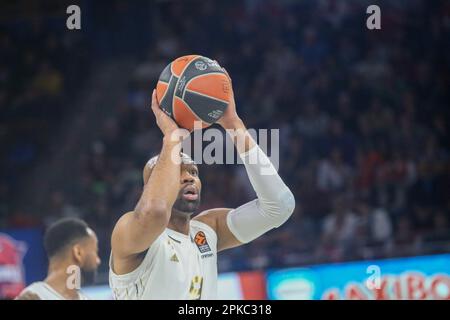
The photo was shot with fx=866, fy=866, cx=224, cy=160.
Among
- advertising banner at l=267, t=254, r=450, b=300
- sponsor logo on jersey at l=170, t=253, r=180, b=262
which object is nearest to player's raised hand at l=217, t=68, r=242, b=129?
sponsor logo on jersey at l=170, t=253, r=180, b=262

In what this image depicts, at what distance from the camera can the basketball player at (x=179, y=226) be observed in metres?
3.55

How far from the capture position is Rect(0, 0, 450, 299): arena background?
322 inches

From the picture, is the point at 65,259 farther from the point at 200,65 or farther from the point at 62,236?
the point at 200,65

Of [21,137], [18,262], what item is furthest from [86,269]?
[21,137]

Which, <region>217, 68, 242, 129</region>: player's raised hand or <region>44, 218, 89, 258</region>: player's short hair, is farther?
<region>44, 218, 89, 258</region>: player's short hair

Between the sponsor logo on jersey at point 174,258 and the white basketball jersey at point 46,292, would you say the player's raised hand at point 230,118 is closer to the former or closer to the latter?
the sponsor logo on jersey at point 174,258

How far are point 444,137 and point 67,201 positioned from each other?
437 centimetres

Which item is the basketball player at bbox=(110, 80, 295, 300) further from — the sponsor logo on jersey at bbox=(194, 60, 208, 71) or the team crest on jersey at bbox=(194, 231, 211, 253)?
the sponsor logo on jersey at bbox=(194, 60, 208, 71)

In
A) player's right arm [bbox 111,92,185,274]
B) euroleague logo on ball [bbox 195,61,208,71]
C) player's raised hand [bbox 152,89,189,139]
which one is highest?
euroleague logo on ball [bbox 195,61,208,71]

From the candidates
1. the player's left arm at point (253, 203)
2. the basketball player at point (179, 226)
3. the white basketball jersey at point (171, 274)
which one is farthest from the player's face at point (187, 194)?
the player's left arm at point (253, 203)

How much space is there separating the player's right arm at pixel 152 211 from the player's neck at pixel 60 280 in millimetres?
Answer: 1325

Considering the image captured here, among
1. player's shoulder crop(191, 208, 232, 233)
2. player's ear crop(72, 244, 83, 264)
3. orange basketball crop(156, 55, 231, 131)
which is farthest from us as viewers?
player's ear crop(72, 244, 83, 264)

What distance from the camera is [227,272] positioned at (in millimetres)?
7824
